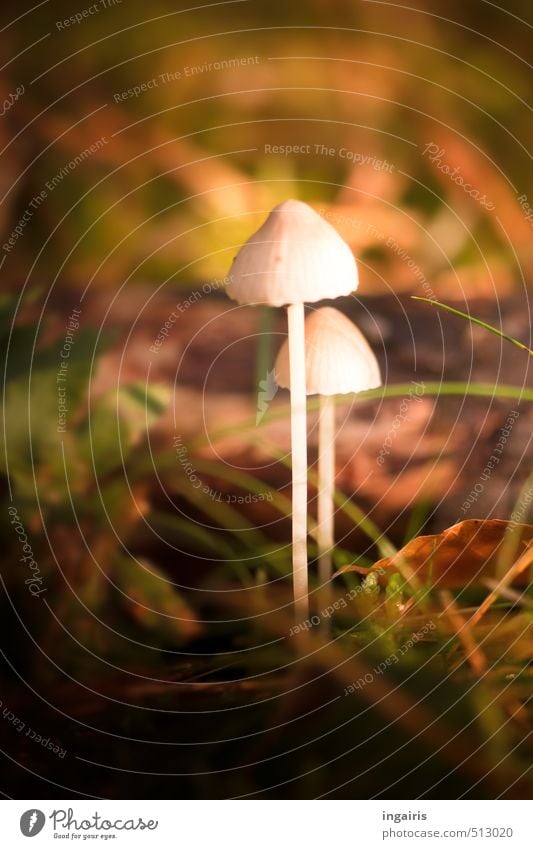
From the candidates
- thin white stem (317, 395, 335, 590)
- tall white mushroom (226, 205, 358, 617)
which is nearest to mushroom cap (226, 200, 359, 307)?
tall white mushroom (226, 205, 358, 617)

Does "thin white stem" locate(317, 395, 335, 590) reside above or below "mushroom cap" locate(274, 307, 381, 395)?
below

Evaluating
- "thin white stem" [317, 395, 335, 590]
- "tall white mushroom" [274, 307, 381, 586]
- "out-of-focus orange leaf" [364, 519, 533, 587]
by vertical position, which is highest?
"tall white mushroom" [274, 307, 381, 586]

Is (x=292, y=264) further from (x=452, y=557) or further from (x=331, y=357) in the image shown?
(x=452, y=557)

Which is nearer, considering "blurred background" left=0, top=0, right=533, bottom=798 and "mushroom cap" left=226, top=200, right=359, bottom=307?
"mushroom cap" left=226, top=200, right=359, bottom=307

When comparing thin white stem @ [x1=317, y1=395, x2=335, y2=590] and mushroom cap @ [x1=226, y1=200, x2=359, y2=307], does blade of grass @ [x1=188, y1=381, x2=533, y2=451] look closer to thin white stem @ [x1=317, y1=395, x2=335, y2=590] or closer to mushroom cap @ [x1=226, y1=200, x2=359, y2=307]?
thin white stem @ [x1=317, y1=395, x2=335, y2=590]

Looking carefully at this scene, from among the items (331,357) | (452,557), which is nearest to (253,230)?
(331,357)

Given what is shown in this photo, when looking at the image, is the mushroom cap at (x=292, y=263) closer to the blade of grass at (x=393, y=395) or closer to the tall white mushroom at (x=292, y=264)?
the tall white mushroom at (x=292, y=264)
